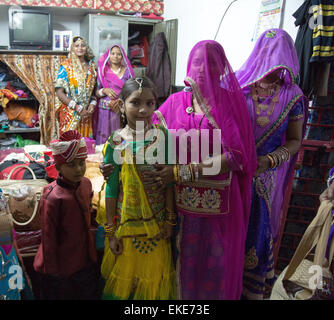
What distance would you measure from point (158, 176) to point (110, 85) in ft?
8.74

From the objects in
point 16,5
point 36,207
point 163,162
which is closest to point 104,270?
point 36,207

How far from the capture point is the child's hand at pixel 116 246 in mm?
1359

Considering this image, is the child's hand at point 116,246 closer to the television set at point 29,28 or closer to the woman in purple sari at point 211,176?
the woman in purple sari at point 211,176

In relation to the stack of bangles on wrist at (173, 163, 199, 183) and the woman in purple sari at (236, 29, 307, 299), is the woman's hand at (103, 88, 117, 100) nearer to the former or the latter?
the woman in purple sari at (236, 29, 307, 299)

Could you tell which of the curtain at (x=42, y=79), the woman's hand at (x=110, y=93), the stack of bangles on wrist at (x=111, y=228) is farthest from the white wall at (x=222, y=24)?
the stack of bangles on wrist at (x=111, y=228)

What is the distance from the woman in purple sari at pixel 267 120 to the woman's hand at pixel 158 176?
1.60 feet

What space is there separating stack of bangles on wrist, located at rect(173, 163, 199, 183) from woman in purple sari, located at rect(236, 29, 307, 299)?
0.40 metres

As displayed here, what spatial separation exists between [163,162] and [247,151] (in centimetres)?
36

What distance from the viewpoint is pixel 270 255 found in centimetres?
164

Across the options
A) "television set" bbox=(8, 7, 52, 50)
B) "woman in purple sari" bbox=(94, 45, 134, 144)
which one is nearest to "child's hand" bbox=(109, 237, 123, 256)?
"woman in purple sari" bbox=(94, 45, 134, 144)

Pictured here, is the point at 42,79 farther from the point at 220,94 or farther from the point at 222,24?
the point at 220,94

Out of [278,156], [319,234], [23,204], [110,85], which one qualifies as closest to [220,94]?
[278,156]

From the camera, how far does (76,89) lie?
147 inches
